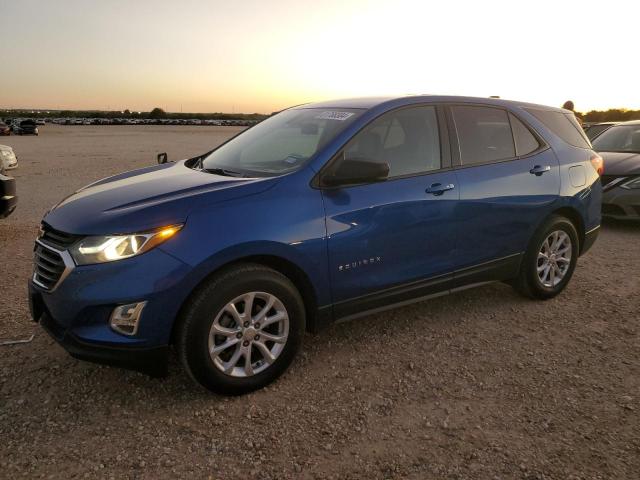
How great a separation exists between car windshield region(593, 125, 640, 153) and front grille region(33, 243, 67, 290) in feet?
27.8

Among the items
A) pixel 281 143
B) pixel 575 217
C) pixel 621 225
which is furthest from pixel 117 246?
pixel 621 225

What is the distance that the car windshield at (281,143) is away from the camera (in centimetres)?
340

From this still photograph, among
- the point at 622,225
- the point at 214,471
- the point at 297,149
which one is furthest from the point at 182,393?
the point at 622,225

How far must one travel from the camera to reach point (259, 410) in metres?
2.92

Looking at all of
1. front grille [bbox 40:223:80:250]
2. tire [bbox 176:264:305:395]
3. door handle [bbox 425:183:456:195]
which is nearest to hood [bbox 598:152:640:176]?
door handle [bbox 425:183:456:195]

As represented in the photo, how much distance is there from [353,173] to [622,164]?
622cm

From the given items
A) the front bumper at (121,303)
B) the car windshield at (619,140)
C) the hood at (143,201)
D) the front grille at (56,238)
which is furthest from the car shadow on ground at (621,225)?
the front grille at (56,238)

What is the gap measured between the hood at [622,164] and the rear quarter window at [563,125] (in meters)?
3.12

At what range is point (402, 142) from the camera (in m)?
3.66

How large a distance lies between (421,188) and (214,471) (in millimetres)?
2196

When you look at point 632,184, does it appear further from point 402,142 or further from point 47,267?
point 47,267

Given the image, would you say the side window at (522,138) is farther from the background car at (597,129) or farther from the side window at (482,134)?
the background car at (597,129)

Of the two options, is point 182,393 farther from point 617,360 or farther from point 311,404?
point 617,360

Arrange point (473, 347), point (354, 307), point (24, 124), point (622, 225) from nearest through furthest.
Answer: point (354, 307)
point (473, 347)
point (622, 225)
point (24, 124)
